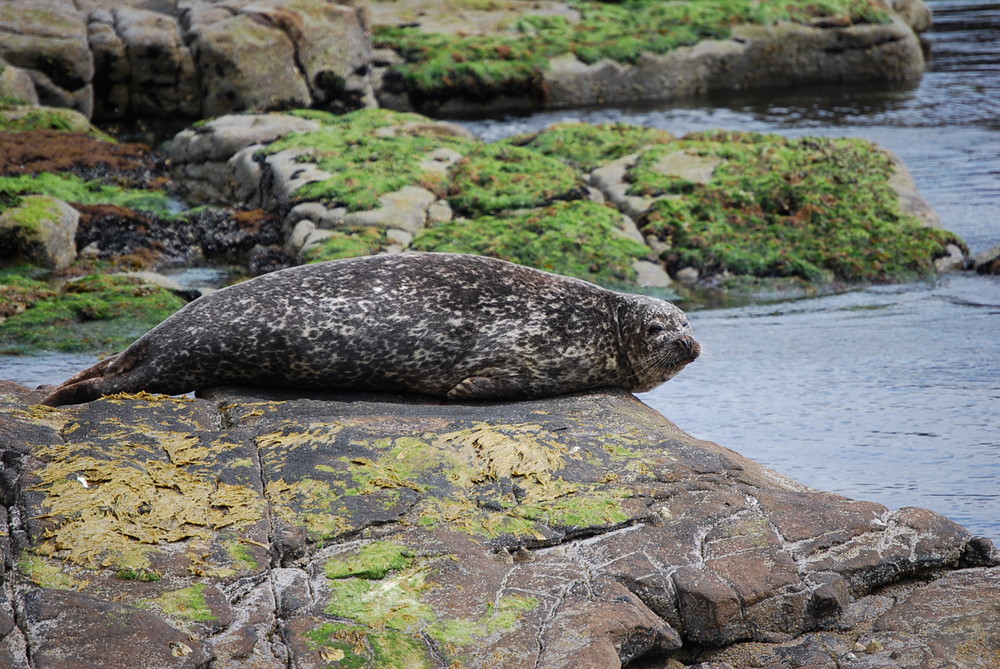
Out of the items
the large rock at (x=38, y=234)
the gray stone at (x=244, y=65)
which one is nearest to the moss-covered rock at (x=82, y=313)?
the large rock at (x=38, y=234)

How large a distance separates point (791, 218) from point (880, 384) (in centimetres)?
457

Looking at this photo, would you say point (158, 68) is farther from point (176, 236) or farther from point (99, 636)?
point (99, 636)

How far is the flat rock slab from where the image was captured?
4.00 meters

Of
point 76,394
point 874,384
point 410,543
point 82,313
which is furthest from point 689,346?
point 82,313

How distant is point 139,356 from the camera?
262 inches

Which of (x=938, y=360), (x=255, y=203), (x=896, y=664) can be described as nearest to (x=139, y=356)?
(x=896, y=664)

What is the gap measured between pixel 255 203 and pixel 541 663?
37.7ft

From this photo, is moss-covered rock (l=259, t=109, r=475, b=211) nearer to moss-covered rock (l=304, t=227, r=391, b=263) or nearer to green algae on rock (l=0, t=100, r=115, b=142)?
moss-covered rock (l=304, t=227, r=391, b=263)

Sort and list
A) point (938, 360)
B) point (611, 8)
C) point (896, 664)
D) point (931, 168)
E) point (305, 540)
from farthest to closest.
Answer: point (611, 8) < point (931, 168) < point (938, 360) < point (305, 540) < point (896, 664)

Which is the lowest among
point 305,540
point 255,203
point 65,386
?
point 255,203

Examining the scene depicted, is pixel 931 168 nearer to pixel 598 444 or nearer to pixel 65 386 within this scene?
pixel 598 444

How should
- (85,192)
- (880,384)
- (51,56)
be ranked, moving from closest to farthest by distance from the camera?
(880,384) < (85,192) < (51,56)

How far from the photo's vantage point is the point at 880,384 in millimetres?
9133

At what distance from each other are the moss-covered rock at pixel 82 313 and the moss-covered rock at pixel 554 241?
10.3ft
